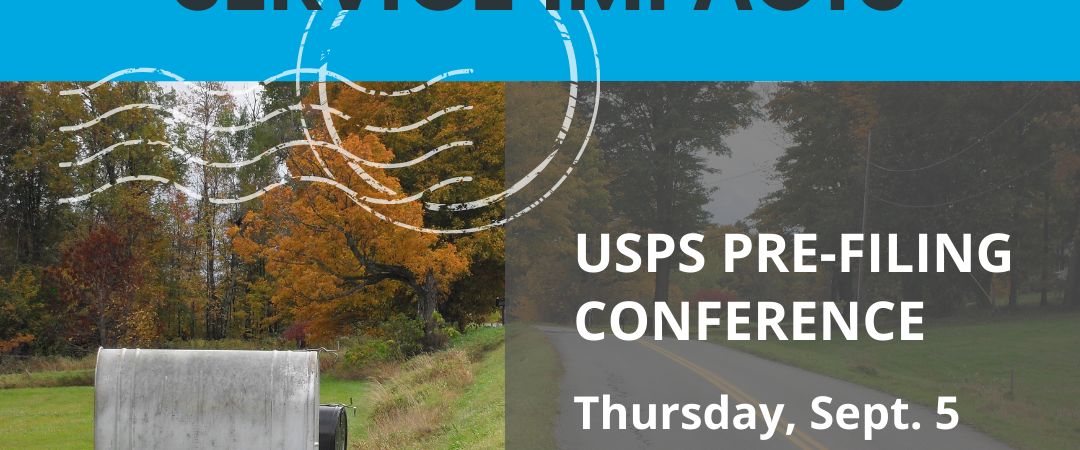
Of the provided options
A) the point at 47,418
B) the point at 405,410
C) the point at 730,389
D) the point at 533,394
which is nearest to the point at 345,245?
the point at 47,418

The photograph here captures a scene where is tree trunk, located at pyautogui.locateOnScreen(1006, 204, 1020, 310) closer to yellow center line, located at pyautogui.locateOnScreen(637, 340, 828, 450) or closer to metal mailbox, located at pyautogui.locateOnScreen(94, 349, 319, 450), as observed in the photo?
yellow center line, located at pyautogui.locateOnScreen(637, 340, 828, 450)

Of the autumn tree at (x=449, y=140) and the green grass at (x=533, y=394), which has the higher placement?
the autumn tree at (x=449, y=140)

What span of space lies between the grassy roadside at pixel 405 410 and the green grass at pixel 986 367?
307 inches

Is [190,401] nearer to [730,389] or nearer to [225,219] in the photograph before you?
[730,389]

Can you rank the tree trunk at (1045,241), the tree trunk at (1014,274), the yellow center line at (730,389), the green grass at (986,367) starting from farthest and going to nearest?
1. the tree trunk at (1045,241)
2. the tree trunk at (1014,274)
3. the green grass at (986,367)
4. the yellow center line at (730,389)

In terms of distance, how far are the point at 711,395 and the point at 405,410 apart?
6797 millimetres

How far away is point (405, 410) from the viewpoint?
17.6 m

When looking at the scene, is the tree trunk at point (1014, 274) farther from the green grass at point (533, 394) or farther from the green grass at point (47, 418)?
the green grass at point (47, 418)

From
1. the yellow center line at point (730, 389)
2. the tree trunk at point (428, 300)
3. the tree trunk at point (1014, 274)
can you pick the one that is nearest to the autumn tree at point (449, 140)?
the tree trunk at point (428, 300)

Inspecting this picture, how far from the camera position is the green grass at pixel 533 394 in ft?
37.7

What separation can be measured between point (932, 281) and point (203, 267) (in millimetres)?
37021

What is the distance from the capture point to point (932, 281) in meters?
29.0

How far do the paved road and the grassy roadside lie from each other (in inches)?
62.9

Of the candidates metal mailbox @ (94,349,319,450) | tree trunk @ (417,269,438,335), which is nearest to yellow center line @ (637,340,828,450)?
metal mailbox @ (94,349,319,450)
